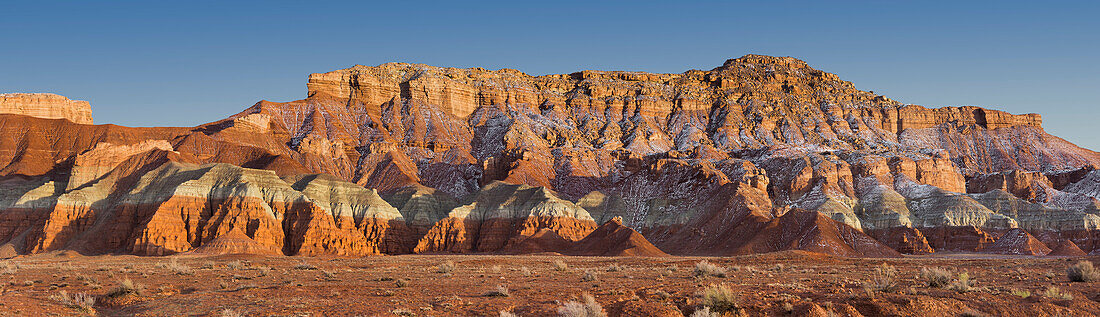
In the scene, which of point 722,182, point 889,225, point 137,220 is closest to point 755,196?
point 722,182

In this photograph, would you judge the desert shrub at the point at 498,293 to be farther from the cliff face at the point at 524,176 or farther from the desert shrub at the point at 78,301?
the cliff face at the point at 524,176

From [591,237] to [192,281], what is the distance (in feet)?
201

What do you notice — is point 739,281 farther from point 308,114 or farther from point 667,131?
point 667,131

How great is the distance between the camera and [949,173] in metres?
138

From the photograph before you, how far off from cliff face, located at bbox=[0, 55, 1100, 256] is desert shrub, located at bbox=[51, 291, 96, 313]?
5780 cm

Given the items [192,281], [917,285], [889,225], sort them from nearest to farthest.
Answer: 1. [917,285]
2. [192,281]
3. [889,225]

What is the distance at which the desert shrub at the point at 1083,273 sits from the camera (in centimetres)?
3122

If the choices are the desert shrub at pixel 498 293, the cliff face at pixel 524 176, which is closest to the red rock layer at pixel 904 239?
the cliff face at pixel 524 176

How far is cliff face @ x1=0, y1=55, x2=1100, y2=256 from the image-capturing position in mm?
98312

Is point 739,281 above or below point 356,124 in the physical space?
below

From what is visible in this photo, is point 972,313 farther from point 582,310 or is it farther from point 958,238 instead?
point 958,238

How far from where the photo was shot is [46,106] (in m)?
151

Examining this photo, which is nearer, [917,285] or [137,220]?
[917,285]

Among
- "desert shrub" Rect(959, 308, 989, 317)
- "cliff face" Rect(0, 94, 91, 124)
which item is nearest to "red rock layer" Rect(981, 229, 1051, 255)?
"desert shrub" Rect(959, 308, 989, 317)
